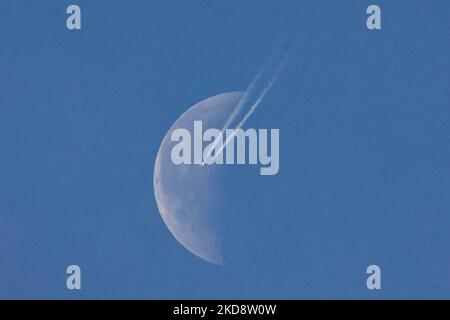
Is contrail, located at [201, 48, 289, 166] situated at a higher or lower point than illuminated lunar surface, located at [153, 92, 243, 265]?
higher

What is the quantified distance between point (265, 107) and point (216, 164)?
0.35m

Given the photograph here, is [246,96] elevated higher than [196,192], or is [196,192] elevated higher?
[246,96]

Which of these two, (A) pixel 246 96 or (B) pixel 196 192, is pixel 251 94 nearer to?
(A) pixel 246 96

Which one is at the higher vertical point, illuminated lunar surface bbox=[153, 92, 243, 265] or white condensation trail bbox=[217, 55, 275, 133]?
white condensation trail bbox=[217, 55, 275, 133]

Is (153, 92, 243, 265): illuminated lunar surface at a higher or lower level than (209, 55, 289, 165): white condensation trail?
lower

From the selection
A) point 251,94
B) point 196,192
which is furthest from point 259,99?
point 196,192

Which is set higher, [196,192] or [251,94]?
[251,94]

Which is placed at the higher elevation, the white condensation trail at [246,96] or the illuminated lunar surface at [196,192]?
the white condensation trail at [246,96]

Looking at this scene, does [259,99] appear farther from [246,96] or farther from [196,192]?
[196,192]

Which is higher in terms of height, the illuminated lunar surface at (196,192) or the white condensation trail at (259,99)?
the white condensation trail at (259,99)
